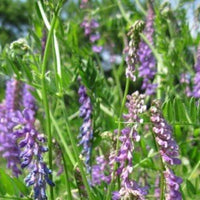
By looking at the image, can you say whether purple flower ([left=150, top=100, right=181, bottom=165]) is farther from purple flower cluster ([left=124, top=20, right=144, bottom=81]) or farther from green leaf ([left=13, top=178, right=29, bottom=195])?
green leaf ([left=13, top=178, right=29, bottom=195])

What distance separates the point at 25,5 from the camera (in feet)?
95.1

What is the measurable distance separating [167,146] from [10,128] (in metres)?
1.08

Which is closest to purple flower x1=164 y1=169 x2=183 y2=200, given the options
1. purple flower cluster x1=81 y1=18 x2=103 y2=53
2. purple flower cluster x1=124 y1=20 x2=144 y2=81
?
purple flower cluster x1=124 y1=20 x2=144 y2=81

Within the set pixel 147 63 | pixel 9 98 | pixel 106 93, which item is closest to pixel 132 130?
pixel 106 93

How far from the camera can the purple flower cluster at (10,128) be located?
85.0 inches

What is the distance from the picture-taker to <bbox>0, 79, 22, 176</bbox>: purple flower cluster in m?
2.16

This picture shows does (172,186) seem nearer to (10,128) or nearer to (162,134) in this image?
(162,134)

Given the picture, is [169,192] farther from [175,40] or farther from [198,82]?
[175,40]

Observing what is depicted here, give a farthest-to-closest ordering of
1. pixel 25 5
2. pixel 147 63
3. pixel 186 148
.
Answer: pixel 25 5 → pixel 147 63 → pixel 186 148

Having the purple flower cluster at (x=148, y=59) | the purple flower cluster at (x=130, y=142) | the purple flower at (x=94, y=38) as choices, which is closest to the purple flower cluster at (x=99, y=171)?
the purple flower cluster at (x=130, y=142)

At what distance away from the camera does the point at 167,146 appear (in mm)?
1208

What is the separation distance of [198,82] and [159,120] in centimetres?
96

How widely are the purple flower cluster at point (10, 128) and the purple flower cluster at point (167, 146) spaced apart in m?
0.88

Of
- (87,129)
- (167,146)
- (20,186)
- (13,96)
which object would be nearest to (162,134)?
(167,146)
